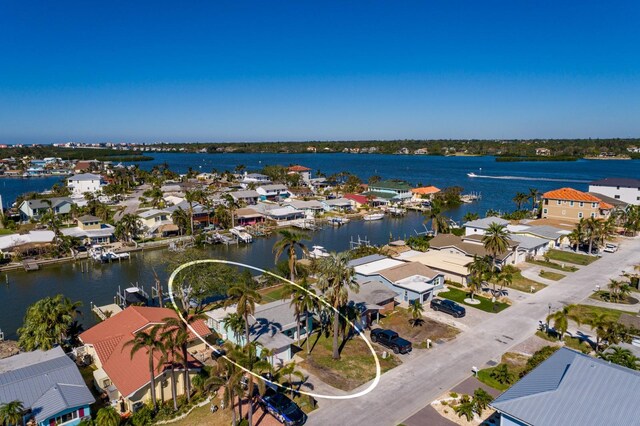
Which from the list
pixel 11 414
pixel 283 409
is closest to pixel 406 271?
pixel 283 409

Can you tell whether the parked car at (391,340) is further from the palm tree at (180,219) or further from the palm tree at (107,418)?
the palm tree at (180,219)

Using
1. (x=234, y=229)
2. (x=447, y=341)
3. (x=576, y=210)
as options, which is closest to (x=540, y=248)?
(x=576, y=210)

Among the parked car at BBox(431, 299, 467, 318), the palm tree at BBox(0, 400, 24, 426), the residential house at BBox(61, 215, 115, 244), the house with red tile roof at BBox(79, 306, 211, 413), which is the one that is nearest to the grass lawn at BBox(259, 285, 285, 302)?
the house with red tile roof at BBox(79, 306, 211, 413)

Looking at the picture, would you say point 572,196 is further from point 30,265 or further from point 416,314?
Result: point 30,265

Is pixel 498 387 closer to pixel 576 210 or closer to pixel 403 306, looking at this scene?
pixel 403 306

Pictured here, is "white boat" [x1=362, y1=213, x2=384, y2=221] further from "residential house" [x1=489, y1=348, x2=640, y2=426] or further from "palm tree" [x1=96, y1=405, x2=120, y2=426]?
"palm tree" [x1=96, y1=405, x2=120, y2=426]

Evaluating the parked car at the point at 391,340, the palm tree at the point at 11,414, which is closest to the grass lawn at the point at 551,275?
the parked car at the point at 391,340
